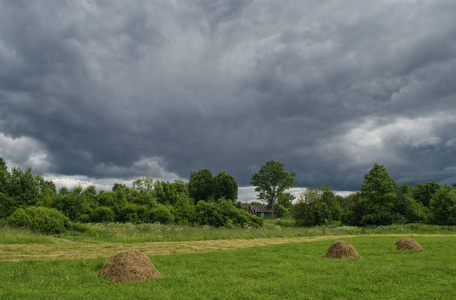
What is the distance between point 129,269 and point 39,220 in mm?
20255

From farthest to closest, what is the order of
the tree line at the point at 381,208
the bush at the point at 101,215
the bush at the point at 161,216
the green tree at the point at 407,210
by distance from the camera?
the green tree at the point at 407,210, the tree line at the point at 381,208, the bush at the point at 161,216, the bush at the point at 101,215

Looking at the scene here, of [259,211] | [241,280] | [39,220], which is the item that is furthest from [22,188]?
[259,211]

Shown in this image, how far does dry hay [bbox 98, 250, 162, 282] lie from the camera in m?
7.88

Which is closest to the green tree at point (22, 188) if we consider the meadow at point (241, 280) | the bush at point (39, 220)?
the bush at point (39, 220)

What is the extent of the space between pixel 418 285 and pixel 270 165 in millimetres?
67120

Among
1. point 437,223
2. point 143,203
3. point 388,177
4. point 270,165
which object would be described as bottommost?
point 437,223

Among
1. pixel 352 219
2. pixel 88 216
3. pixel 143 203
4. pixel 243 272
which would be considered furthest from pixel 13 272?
pixel 352 219

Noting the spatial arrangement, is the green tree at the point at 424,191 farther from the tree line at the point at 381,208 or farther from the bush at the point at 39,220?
the bush at the point at 39,220

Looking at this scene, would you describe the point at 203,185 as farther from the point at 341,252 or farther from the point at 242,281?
the point at 242,281

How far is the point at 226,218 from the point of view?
39031 millimetres

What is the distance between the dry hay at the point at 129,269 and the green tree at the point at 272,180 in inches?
2620

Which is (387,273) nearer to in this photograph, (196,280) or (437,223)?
(196,280)

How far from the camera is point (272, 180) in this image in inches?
2916

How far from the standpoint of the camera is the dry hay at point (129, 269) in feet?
25.9
